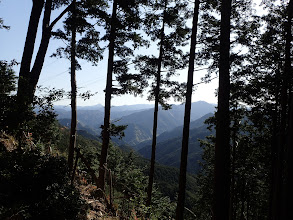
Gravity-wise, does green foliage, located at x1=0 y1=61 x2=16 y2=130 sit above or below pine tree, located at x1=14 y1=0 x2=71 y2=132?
below

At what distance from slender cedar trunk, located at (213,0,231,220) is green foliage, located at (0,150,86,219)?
12.3 feet

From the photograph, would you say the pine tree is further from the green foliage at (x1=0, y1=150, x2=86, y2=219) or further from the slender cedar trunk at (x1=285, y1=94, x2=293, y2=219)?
the slender cedar trunk at (x1=285, y1=94, x2=293, y2=219)

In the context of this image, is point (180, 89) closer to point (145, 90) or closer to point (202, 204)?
point (145, 90)

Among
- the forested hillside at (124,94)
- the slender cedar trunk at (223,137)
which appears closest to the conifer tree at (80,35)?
the forested hillside at (124,94)

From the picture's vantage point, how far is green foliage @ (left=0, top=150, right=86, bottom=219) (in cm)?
324

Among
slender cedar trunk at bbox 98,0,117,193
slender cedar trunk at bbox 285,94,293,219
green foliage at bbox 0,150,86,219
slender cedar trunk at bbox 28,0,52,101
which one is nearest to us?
slender cedar trunk at bbox 285,94,293,219

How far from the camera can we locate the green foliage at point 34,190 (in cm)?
324

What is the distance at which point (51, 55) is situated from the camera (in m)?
10.2

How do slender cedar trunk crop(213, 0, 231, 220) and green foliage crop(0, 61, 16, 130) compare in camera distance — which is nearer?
green foliage crop(0, 61, 16, 130)

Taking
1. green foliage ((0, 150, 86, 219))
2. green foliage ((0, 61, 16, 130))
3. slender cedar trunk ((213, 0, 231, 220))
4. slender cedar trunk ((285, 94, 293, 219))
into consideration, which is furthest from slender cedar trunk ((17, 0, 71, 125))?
slender cedar trunk ((285, 94, 293, 219))

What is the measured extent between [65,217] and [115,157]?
2793 centimetres

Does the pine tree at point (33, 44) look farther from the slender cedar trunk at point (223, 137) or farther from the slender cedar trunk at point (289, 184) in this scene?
the slender cedar trunk at point (289, 184)

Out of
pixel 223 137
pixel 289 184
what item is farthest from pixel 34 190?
pixel 223 137

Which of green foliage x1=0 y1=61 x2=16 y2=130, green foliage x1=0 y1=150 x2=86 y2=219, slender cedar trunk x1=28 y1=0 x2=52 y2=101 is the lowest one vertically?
green foliage x1=0 y1=150 x2=86 y2=219
